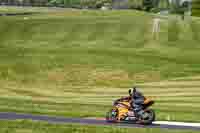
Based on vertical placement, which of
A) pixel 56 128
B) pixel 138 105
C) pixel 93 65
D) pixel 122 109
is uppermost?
pixel 93 65

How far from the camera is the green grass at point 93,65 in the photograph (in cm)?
3794

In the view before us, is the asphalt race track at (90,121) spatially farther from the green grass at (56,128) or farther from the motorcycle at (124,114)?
the green grass at (56,128)

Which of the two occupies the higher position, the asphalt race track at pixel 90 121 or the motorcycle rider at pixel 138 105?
the motorcycle rider at pixel 138 105

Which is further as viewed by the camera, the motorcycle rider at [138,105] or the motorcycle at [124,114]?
the motorcycle at [124,114]

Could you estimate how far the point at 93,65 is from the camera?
59000mm

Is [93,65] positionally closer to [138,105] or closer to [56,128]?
[138,105]

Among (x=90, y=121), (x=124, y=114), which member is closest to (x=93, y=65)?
(x=124, y=114)

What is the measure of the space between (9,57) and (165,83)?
20.7 meters

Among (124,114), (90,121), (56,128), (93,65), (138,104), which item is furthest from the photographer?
(93,65)

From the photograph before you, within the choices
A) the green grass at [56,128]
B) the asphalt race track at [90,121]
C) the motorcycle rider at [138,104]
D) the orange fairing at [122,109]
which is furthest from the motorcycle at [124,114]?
the green grass at [56,128]

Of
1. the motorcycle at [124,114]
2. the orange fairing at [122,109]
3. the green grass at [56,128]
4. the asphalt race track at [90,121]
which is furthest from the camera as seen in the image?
the orange fairing at [122,109]

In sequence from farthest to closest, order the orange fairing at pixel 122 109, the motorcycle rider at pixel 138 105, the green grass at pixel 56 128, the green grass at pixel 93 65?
1. the green grass at pixel 93 65
2. the orange fairing at pixel 122 109
3. the motorcycle rider at pixel 138 105
4. the green grass at pixel 56 128

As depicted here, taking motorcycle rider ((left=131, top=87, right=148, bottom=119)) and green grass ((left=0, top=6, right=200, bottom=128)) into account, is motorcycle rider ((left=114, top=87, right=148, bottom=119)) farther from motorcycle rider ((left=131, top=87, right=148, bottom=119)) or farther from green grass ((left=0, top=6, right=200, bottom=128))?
green grass ((left=0, top=6, right=200, bottom=128))

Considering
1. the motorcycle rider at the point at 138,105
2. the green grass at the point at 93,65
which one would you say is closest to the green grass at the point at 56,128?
the motorcycle rider at the point at 138,105
